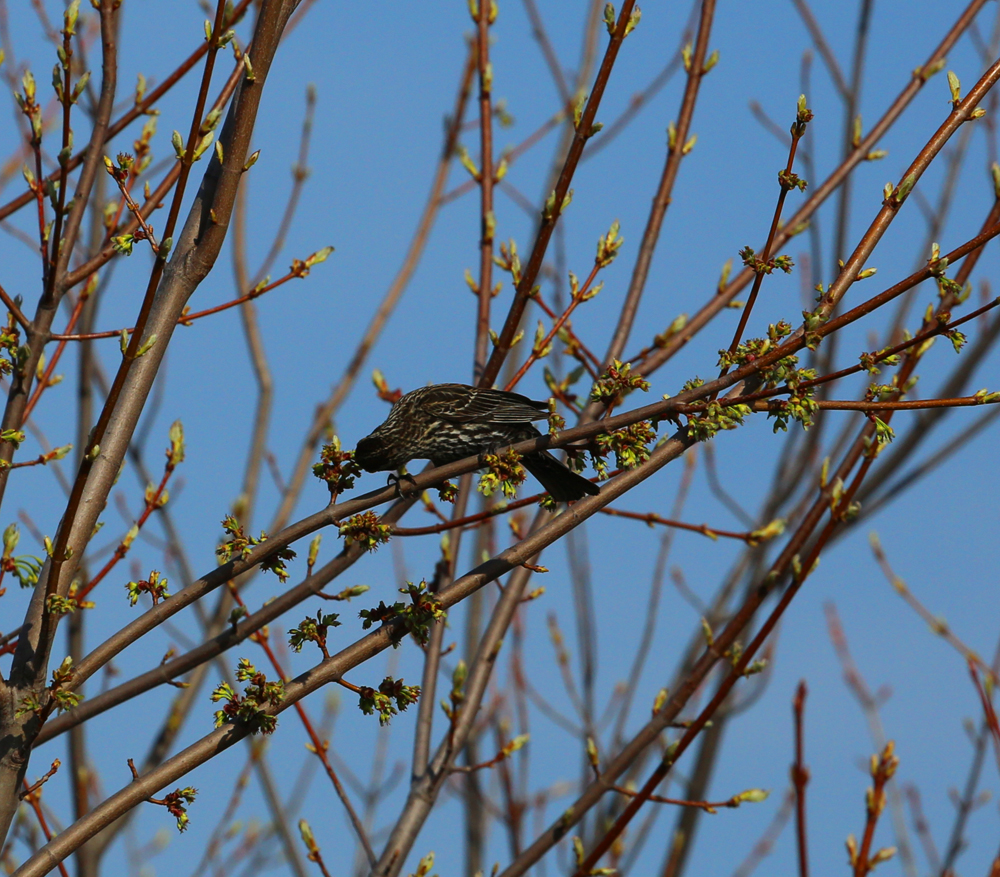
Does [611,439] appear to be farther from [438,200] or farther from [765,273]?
[438,200]

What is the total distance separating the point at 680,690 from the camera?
4406 millimetres

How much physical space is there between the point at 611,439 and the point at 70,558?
154cm

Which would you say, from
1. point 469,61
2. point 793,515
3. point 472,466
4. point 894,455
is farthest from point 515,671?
point 472,466

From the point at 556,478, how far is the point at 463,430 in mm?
550

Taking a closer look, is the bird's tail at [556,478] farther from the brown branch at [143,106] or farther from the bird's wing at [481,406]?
the brown branch at [143,106]

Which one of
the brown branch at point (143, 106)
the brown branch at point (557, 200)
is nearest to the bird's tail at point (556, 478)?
the brown branch at point (557, 200)

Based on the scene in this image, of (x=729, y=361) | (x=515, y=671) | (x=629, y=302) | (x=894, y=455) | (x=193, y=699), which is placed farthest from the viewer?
(x=515, y=671)

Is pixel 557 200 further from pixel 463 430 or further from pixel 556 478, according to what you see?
pixel 556 478

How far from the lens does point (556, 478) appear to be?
3.90 meters

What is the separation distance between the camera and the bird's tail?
3828 mm

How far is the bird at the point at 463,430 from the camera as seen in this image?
3.88m

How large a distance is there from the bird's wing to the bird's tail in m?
0.16

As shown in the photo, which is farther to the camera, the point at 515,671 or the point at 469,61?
the point at 515,671

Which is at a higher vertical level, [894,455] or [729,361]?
[894,455]
